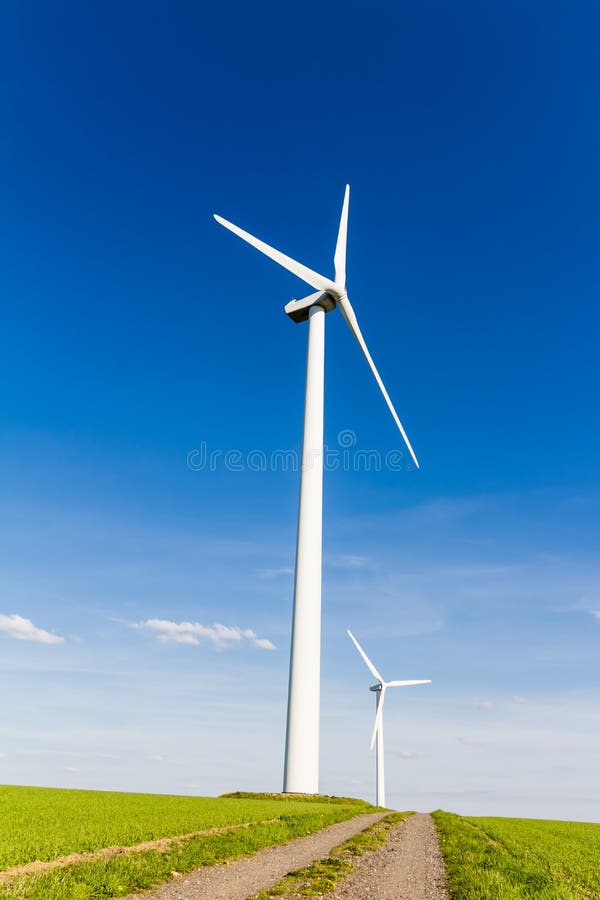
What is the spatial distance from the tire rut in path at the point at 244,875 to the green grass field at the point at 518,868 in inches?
203

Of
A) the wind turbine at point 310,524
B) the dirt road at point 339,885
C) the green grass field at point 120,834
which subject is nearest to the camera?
the green grass field at point 120,834

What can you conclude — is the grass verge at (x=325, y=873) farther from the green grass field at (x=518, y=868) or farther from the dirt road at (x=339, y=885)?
the green grass field at (x=518, y=868)

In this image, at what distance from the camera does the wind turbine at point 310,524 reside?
49250 mm

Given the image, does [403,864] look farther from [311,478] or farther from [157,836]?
[311,478]

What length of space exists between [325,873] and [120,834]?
980cm

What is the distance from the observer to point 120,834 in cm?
2430

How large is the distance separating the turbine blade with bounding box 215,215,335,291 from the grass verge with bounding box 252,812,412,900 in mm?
53948

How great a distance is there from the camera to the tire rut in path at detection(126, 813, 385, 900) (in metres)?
15.5

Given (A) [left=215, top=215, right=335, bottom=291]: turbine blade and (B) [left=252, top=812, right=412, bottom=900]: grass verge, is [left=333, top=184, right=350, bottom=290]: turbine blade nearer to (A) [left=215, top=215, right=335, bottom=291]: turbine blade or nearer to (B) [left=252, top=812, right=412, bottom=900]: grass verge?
(A) [left=215, top=215, right=335, bottom=291]: turbine blade

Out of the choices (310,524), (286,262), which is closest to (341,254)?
(286,262)

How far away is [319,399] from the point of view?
60688mm

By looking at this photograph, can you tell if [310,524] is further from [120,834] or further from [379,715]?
[379,715]

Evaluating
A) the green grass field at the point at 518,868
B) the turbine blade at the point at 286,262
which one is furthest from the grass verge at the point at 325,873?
the turbine blade at the point at 286,262

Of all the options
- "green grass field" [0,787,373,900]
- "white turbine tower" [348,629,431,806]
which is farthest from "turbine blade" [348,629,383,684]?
"green grass field" [0,787,373,900]
